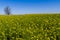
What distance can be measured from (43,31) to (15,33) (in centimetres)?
159

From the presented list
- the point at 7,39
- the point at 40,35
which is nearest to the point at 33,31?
the point at 40,35

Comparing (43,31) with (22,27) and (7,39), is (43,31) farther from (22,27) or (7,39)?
(7,39)

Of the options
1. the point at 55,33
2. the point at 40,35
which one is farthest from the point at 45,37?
the point at 55,33

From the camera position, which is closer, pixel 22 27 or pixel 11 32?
pixel 11 32

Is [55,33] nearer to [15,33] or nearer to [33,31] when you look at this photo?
[33,31]

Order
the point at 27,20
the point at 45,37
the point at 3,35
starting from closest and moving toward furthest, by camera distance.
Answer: the point at 3,35
the point at 45,37
the point at 27,20

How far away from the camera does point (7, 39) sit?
23.7 feet

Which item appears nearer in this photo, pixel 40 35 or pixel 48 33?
pixel 40 35

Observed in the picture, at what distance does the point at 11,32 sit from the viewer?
7109mm

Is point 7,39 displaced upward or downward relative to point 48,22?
downward

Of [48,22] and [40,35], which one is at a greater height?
[48,22]

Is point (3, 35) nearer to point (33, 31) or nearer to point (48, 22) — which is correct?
point (33, 31)

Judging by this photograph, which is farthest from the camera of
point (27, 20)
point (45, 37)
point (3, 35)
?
point (27, 20)

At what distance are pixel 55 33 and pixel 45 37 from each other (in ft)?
2.58
